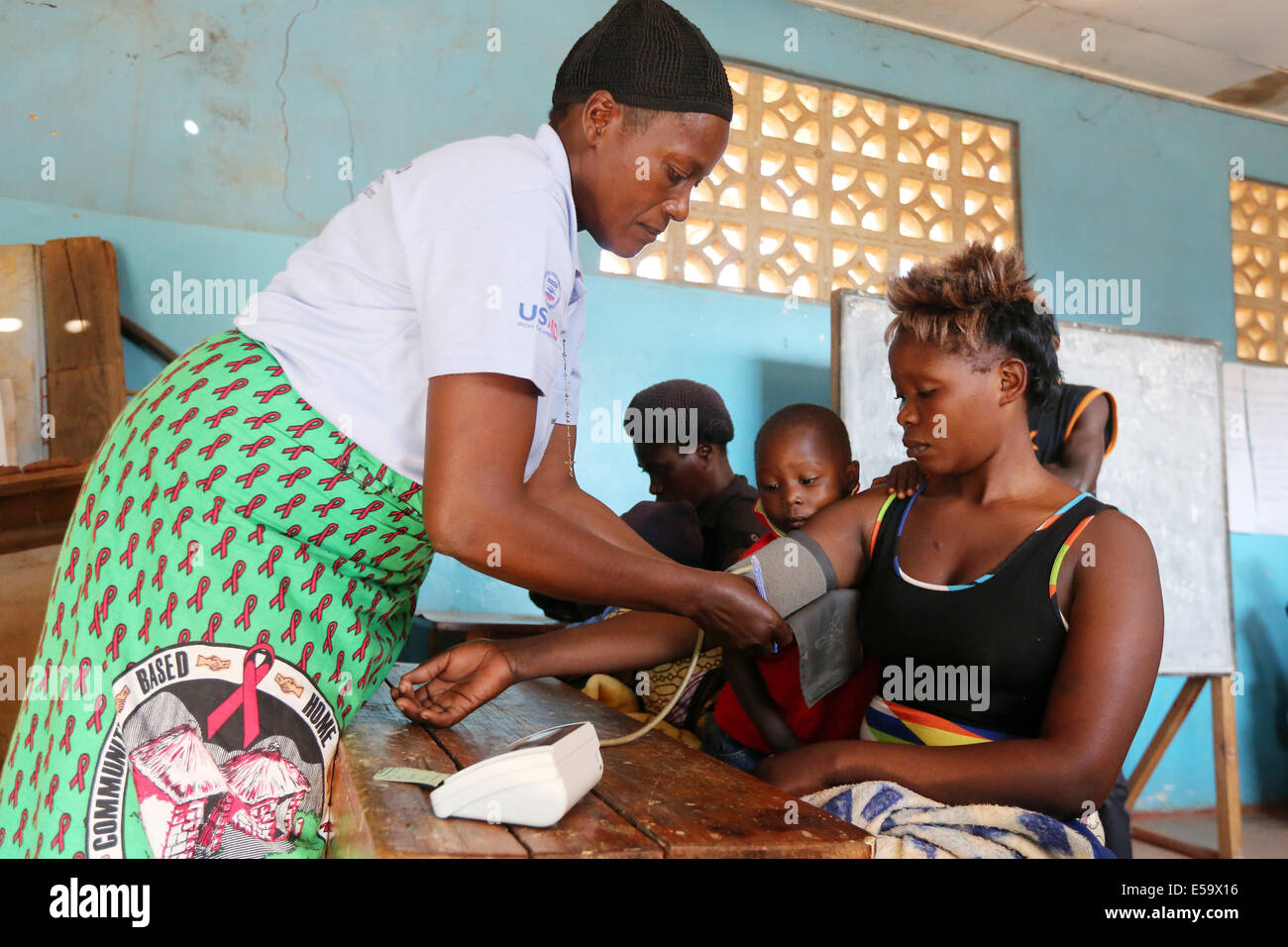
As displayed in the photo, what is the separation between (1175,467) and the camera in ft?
13.4

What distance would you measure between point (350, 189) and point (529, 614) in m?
1.67

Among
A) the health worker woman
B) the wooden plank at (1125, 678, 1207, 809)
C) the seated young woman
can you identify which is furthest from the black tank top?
the wooden plank at (1125, 678, 1207, 809)

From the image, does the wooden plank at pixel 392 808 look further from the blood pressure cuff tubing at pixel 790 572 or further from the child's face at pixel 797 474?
the child's face at pixel 797 474

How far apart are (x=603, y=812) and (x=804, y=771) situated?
52cm

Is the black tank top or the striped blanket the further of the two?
the black tank top

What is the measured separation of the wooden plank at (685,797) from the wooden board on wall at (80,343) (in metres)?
2.15

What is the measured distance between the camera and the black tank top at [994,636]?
144cm

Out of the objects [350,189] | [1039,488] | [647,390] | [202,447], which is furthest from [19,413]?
[1039,488]

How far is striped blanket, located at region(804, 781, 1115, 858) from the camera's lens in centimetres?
119

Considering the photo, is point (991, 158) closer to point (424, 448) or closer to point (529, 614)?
point (529, 614)

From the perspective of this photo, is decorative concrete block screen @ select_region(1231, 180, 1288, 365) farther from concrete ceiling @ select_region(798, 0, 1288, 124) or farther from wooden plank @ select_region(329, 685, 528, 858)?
wooden plank @ select_region(329, 685, 528, 858)

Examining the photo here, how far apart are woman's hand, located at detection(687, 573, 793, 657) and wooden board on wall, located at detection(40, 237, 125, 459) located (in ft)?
7.97

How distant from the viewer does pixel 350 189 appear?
3445 mm

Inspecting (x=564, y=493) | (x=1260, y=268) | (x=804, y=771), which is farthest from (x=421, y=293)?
(x=1260, y=268)
